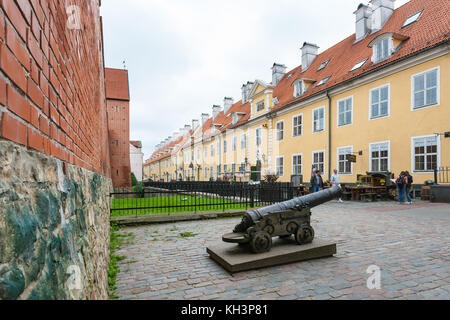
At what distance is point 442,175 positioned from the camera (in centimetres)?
1248

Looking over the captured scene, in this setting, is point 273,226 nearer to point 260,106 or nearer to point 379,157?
point 379,157

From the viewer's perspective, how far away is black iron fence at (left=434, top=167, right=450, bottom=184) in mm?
12312

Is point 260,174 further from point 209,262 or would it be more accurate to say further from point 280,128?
point 209,262

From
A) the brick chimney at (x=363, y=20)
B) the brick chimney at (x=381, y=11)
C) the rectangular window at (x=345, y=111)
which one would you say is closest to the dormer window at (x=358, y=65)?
the rectangular window at (x=345, y=111)

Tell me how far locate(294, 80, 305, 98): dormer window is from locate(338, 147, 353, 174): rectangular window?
255 inches

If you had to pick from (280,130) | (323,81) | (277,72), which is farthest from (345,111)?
(277,72)

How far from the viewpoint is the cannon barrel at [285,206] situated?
4956mm

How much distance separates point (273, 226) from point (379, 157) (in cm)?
1315

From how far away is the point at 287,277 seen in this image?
4.08m

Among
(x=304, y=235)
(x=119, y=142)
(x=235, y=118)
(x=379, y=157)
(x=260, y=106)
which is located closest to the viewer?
(x=304, y=235)

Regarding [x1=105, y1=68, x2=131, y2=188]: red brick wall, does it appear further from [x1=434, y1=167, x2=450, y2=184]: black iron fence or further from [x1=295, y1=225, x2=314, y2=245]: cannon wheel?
[x1=434, y1=167, x2=450, y2=184]: black iron fence

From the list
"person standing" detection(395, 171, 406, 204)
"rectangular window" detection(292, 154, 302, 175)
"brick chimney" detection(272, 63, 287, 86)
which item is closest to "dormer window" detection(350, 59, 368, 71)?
"rectangular window" detection(292, 154, 302, 175)
